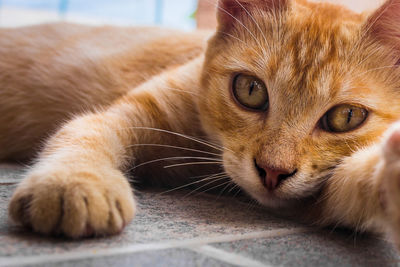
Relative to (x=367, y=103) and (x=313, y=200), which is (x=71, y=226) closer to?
(x=313, y=200)

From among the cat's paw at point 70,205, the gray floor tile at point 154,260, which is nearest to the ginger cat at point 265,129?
the cat's paw at point 70,205

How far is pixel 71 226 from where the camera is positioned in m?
0.89

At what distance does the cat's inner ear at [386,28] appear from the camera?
132cm

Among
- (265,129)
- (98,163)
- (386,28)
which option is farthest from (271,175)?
(386,28)

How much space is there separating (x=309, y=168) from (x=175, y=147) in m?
0.49

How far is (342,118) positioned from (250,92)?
28 centimetres

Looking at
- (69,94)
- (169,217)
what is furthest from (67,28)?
(169,217)

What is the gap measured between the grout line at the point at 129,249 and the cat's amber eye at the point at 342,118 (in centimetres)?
32

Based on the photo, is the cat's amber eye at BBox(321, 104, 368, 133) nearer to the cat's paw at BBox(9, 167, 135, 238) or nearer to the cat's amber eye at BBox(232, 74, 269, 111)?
the cat's amber eye at BBox(232, 74, 269, 111)

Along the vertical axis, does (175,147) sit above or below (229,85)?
below

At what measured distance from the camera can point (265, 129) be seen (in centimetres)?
124

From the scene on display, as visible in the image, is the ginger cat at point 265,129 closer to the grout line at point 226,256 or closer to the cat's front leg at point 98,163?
the cat's front leg at point 98,163

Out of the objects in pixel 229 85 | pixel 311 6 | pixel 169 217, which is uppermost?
pixel 311 6

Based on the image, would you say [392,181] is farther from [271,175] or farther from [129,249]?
[129,249]
